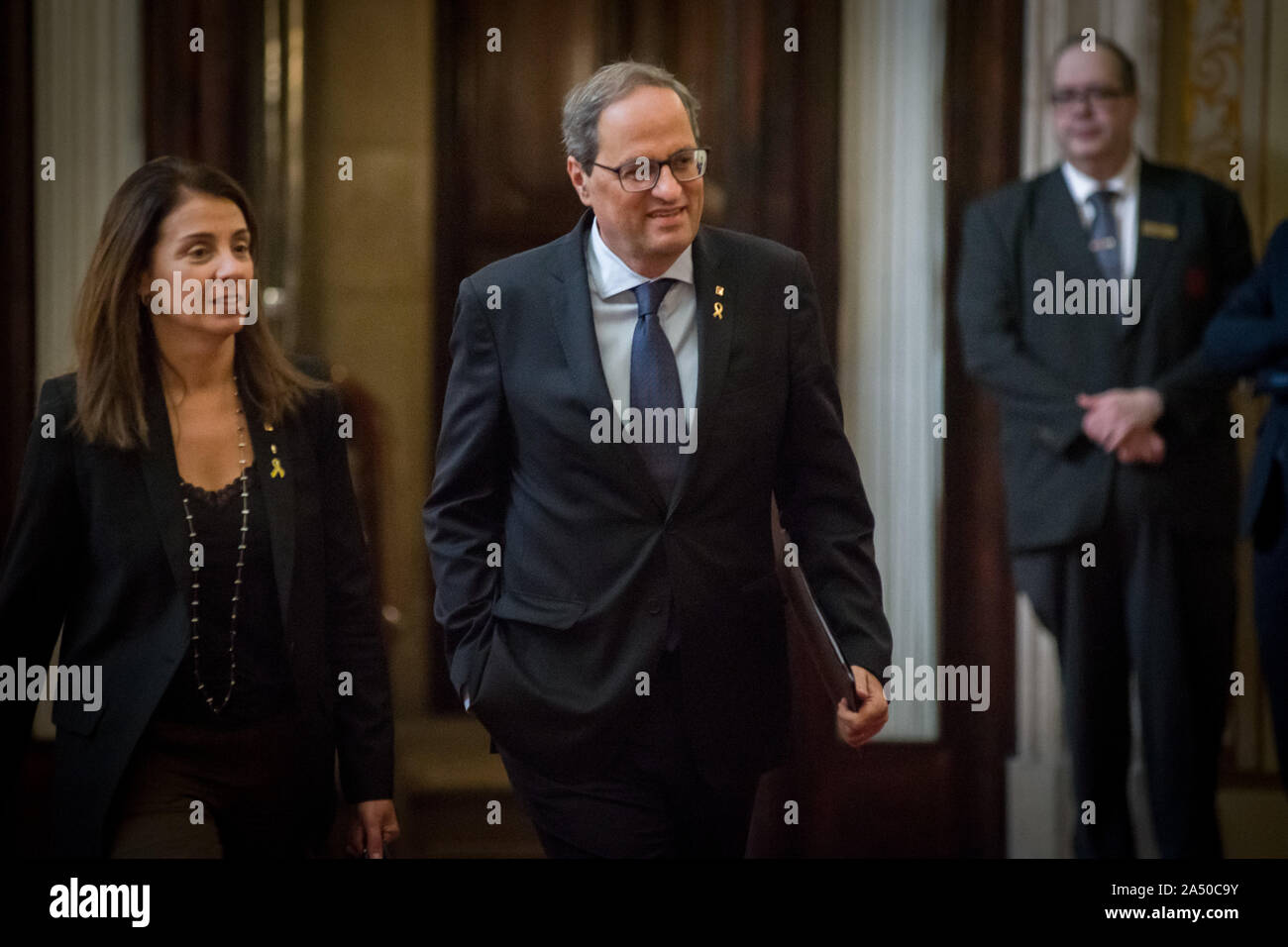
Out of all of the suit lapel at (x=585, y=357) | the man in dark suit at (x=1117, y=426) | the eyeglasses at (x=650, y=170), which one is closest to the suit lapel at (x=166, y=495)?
the suit lapel at (x=585, y=357)

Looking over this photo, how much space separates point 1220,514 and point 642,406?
1.37m

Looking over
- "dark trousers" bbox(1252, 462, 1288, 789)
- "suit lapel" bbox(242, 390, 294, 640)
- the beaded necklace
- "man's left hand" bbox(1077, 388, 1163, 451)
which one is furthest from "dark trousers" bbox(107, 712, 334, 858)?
"dark trousers" bbox(1252, 462, 1288, 789)

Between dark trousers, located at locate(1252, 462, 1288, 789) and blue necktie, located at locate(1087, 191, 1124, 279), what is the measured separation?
56cm

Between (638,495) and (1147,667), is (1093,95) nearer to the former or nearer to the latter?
(1147,667)

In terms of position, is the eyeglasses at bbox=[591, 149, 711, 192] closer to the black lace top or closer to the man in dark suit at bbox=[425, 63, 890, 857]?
the man in dark suit at bbox=[425, 63, 890, 857]

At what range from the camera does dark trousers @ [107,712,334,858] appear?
2.61 meters

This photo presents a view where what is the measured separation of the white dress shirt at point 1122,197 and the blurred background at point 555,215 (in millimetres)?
116

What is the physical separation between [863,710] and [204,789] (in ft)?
4.31

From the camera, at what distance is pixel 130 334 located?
2.73m

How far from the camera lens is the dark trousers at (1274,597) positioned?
291 centimetres

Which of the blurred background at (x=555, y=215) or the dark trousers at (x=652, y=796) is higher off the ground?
the blurred background at (x=555, y=215)

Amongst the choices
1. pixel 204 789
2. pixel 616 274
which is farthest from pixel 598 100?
pixel 204 789

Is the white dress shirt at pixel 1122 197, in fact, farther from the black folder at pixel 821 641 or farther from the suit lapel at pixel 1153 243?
the black folder at pixel 821 641
